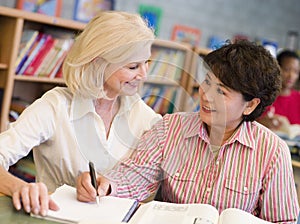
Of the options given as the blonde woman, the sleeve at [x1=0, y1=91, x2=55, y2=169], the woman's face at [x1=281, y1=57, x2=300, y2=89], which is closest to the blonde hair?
the blonde woman

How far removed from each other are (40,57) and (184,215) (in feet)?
6.46

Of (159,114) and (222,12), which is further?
(222,12)

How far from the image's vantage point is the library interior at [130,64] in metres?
1.45

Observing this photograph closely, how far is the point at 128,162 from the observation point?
1487 millimetres

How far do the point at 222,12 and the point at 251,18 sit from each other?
1.45ft

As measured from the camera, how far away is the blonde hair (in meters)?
1.38

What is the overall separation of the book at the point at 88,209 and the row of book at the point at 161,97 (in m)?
0.38

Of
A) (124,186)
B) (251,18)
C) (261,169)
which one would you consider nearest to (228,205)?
(261,169)

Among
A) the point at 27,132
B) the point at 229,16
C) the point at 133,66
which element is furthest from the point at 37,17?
the point at 229,16

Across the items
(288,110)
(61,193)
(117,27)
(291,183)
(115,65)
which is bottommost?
(288,110)

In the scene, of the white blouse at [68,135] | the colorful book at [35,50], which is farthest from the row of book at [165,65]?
the colorful book at [35,50]

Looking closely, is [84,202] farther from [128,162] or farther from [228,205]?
[228,205]

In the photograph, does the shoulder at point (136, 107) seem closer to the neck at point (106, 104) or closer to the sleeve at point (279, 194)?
the neck at point (106, 104)

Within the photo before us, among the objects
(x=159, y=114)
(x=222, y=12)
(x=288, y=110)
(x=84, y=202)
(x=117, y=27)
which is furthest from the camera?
(x=222, y=12)
